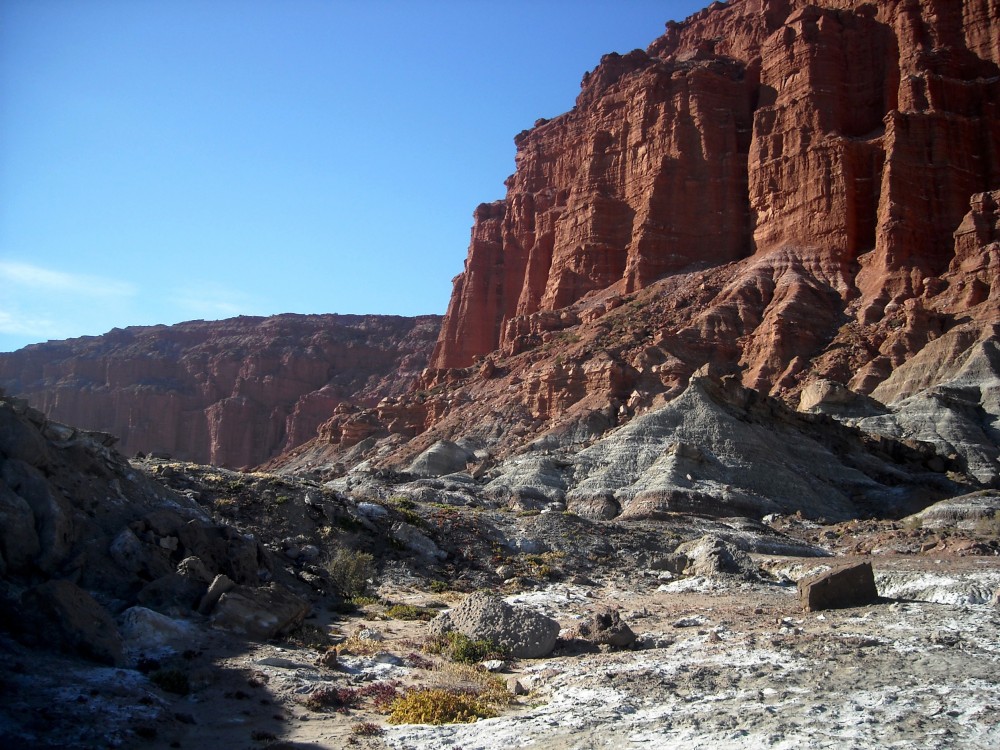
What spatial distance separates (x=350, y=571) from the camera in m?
24.9

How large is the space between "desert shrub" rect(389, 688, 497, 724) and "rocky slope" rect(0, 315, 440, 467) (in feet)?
438

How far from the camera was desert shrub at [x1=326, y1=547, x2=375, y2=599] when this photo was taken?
24.5m

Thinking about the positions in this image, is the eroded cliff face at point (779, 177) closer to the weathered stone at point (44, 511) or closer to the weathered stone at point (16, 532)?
the weathered stone at point (44, 511)

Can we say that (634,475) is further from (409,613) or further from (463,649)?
(463,649)

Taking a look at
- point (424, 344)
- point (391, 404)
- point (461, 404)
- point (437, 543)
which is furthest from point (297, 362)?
point (437, 543)

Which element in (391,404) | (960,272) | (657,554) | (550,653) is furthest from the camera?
(391,404)

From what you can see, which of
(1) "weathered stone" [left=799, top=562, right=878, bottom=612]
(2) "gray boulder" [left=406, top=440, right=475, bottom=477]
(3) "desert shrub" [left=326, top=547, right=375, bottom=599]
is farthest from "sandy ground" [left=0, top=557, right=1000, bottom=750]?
(2) "gray boulder" [left=406, top=440, right=475, bottom=477]

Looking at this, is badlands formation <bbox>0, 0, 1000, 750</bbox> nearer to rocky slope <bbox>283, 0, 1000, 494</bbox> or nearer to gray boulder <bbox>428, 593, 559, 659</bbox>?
gray boulder <bbox>428, 593, 559, 659</bbox>

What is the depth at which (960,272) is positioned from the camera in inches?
2985

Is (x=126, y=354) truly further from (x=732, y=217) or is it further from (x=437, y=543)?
(x=437, y=543)

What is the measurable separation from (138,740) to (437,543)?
1919cm

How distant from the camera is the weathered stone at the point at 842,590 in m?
19.3

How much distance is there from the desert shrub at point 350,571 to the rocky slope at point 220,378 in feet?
397

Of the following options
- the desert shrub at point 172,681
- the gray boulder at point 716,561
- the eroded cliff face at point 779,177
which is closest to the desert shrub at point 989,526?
the gray boulder at point 716,561
